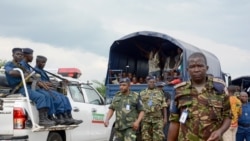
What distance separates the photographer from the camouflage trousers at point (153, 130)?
9164mm

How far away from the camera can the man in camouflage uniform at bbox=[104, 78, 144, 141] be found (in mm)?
7738

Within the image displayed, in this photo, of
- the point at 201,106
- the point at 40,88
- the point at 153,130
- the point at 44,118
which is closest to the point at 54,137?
the point at 44,118

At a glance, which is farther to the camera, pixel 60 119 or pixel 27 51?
pixel 60 119

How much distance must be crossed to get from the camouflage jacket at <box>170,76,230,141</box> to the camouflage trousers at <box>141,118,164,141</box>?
5005 millimetres

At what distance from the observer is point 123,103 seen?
26.0ft

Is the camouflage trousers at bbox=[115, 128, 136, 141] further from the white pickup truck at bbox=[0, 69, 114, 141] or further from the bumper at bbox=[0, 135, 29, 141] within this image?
the bumper at bbox=[0, 135, 29, 141]

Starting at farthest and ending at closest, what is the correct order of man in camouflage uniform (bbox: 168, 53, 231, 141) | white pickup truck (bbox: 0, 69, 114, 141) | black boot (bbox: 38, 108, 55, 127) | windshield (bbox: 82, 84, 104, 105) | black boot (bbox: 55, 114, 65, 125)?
windshield (bbox: 82, 84, 104, 105), black boot (bbox: 55, 114, 65, 125), black boot (bbox: 38, 108, 55, 127), white pickup truck (bbox: 0, 69, 114, 141), man in camouflage uniform (bbox: 168, 53, 231, 141)

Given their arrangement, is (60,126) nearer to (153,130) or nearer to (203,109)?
(153,130)

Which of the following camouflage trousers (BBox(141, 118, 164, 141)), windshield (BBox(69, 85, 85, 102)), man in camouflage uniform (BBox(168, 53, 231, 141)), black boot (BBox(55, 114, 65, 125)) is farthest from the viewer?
windshield (BBox(69, 85, 85, 102))

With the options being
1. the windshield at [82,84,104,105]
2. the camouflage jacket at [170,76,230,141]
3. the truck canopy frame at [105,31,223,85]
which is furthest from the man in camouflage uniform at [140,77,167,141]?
the camouflage jacket at [170,76,230,141]

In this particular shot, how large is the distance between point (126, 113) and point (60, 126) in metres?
1.16

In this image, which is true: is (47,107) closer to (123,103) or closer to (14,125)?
(14,125)

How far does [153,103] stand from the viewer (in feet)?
31.5

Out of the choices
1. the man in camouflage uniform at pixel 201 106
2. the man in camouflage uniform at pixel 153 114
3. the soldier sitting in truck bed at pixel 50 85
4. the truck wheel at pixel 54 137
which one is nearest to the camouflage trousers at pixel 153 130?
the man in camouflage uniform at pixel 153 114
